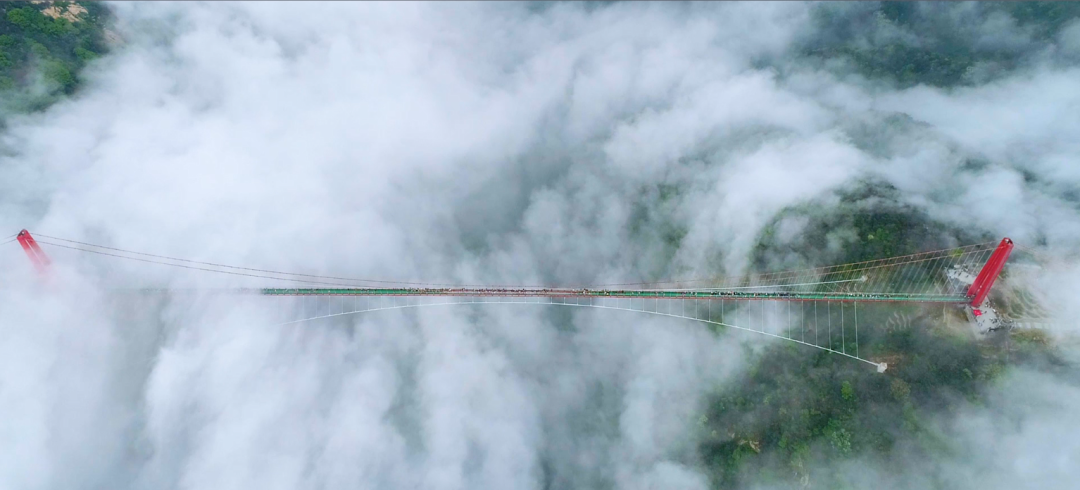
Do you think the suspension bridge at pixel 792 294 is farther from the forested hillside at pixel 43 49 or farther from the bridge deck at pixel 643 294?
the forested hillside at pixel 43 49

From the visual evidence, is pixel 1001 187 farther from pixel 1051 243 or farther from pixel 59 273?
pixel 59 273

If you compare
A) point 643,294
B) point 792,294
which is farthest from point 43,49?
point 792,294

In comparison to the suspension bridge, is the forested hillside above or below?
above

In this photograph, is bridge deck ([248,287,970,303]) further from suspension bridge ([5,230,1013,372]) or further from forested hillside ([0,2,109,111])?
forested hillside ([0,2,109,111])

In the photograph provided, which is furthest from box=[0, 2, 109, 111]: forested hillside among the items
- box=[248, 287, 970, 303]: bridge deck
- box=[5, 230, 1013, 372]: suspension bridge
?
box=[248, 287, 970, 303]: bridge deck

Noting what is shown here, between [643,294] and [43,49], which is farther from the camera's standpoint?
[43,49]

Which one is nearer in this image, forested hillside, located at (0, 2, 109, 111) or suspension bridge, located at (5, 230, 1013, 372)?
suspension bridge, located at (5, 230, 1013, 372)

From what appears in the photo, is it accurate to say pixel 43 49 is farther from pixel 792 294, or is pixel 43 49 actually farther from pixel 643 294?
pixel 792 294

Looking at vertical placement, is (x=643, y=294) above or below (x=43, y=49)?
below
